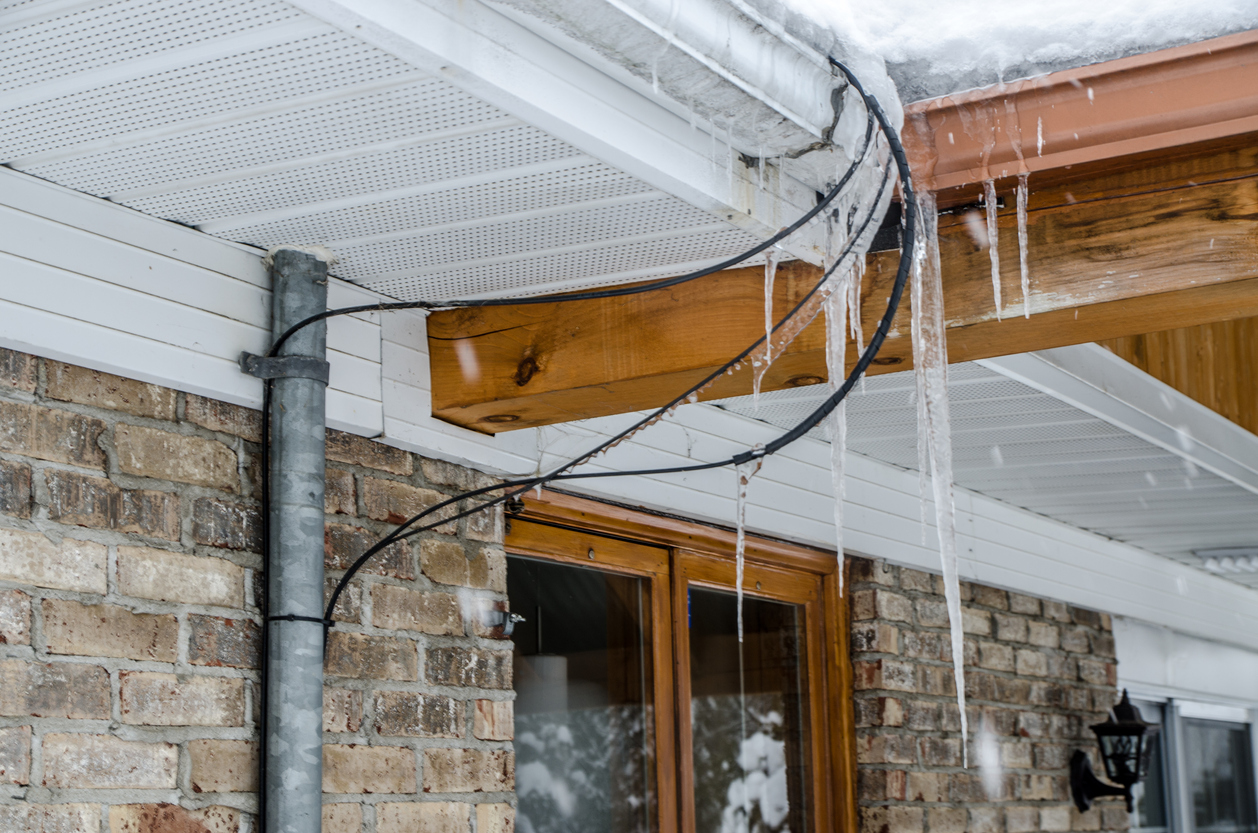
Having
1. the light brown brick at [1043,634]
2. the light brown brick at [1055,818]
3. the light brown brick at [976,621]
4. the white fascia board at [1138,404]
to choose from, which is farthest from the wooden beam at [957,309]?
the light brown brick at [1055,818]

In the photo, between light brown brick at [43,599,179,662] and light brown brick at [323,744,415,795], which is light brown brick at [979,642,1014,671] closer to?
light brown brick at [323,744,415,795]

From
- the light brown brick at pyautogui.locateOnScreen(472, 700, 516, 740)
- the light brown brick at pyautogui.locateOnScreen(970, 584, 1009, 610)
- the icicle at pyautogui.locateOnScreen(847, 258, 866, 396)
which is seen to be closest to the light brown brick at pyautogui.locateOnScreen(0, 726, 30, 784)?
the light brown brick at pyautogui.locateOnScreen(472, 700, 516, 740)

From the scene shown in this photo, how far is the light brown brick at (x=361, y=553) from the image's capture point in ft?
7.58

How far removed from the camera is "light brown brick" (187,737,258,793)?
1994 millimetres

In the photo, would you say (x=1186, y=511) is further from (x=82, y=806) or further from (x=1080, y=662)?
(x=82, y=806)

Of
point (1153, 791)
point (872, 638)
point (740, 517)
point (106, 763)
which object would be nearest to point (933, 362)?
point (740, 517)

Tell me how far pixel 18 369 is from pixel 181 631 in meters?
0.46

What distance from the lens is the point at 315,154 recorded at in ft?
5.89

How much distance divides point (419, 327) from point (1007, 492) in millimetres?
2488

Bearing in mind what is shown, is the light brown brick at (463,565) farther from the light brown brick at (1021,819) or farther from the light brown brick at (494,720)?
the light brown brick at (1021,819)

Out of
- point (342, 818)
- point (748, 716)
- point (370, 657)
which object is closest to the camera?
point (342, 818)

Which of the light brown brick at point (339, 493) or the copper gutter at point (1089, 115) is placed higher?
the copper gutter at point (1089, 115)

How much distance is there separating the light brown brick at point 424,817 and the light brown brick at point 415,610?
0.32 metres

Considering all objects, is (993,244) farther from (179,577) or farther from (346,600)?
(179,577)
